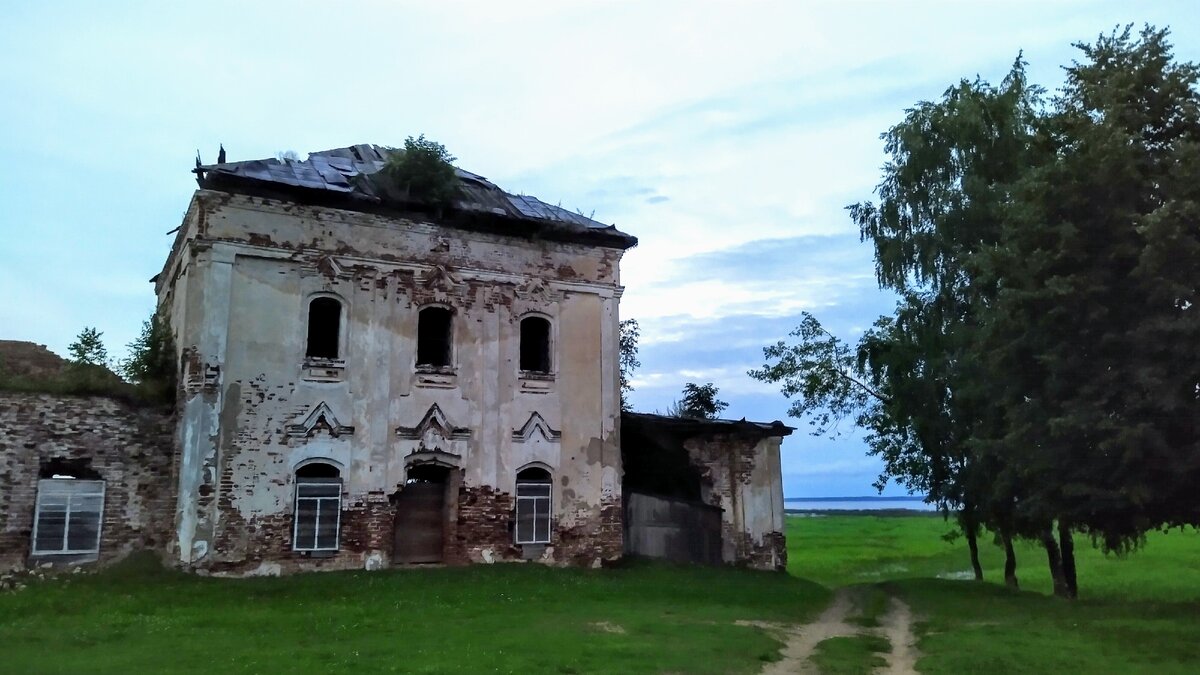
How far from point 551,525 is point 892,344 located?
31.6ft

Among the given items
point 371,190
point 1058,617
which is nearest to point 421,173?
point 371,190

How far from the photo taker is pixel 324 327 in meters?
19.7

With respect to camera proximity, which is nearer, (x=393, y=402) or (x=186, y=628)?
(x=186, y=628)

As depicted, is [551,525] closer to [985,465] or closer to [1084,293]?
[985,465]

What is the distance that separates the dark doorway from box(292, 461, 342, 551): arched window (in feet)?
4.42

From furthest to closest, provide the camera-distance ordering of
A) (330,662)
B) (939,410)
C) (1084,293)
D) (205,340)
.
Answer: (939,410) < (205,340) < (1084,293) < (330,662)

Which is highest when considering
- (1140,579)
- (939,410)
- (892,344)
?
(892,344)

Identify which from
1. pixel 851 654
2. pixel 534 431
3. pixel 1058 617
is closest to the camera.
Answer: pixel 851 654

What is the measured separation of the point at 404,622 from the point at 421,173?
1069 cm

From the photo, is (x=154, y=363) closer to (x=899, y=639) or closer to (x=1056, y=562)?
(x=899, y=639)

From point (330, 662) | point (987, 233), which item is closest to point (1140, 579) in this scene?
point (987, 233)

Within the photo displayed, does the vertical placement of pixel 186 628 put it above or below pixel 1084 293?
below

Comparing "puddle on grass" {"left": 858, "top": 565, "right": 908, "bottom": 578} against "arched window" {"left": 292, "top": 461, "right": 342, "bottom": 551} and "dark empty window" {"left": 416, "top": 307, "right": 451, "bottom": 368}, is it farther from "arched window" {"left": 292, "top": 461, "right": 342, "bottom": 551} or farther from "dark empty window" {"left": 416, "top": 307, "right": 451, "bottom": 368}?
"arched window" {"left": 292, "top": 461, "right": 342, "bottom": 551}

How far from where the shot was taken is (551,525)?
20.6 meters
